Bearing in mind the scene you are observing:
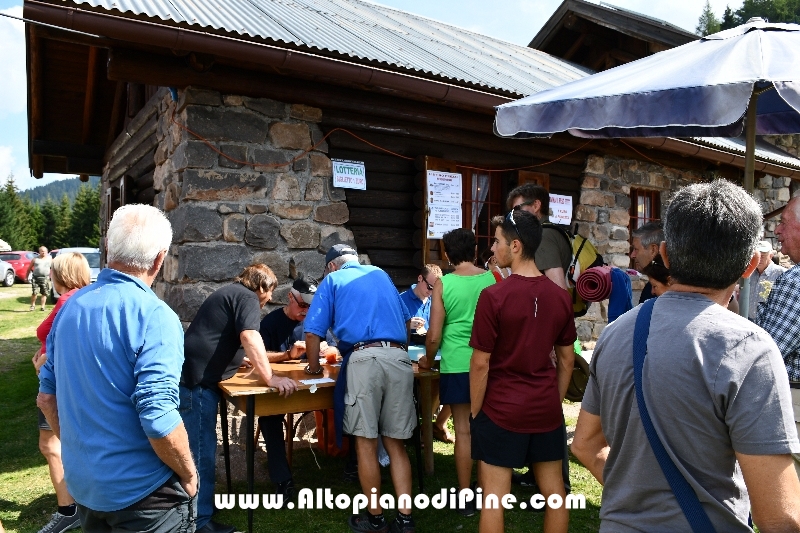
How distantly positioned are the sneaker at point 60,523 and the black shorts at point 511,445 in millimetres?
2470

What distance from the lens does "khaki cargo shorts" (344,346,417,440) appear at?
3662mm

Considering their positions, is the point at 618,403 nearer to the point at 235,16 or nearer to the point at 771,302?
the point at 771,302

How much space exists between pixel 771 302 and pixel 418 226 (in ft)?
12.7

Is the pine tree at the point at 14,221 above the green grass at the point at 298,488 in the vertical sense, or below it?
above

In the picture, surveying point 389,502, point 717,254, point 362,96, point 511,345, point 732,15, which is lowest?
point 389,502

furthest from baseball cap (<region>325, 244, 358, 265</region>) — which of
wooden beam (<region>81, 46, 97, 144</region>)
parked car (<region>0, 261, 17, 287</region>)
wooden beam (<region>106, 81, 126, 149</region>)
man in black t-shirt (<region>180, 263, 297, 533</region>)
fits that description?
parked car (<region>0, 261, 17, 287</region>)

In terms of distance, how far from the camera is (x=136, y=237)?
86.2 inches

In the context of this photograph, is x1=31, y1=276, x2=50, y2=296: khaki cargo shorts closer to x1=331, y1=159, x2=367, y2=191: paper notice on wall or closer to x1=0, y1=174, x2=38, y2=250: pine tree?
x1=331, y1=159, x2=367, y2=191: paper notice on wall

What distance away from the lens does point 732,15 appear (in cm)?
2694

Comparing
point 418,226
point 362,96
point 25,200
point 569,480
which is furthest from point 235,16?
point 25,200

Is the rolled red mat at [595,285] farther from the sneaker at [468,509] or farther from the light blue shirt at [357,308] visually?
the sneaker at [468,509]

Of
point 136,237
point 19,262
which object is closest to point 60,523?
point 136,237

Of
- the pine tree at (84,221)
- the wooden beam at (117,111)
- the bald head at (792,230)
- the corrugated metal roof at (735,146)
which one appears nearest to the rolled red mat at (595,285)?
the bald head at (792,230)

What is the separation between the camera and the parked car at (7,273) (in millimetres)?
25392
